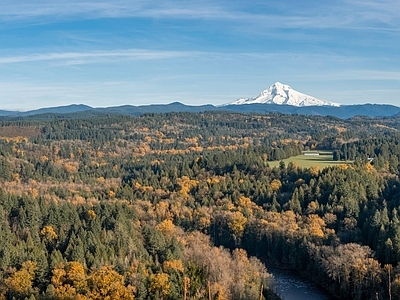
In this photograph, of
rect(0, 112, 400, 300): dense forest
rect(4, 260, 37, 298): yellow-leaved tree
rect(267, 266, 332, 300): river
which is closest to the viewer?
rect(4, 260, 37, 298): yellow-leaved tree

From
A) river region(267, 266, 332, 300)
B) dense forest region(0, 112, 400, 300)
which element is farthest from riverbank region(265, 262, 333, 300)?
dense forest region(0, 112, 400, 300)

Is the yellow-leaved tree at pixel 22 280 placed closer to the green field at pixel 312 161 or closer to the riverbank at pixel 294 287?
the riverbank at pixel 294 287

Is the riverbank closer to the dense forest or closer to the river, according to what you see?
the river

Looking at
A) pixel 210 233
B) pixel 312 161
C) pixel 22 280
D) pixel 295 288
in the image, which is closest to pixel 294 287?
pixel 295 288

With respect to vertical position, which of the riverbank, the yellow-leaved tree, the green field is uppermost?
the green field

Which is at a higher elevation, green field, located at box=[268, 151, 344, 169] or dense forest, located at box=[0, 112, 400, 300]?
green field, located at box=[268, 151, 344, 169]

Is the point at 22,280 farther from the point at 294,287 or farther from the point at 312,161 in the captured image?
the point at 312,161

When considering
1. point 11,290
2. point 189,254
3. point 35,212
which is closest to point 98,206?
point 35,212

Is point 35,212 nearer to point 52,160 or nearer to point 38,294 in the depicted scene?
point 38,294

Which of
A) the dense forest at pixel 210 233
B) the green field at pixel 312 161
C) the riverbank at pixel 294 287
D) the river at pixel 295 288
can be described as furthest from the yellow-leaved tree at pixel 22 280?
the green field at pixel 312 161
